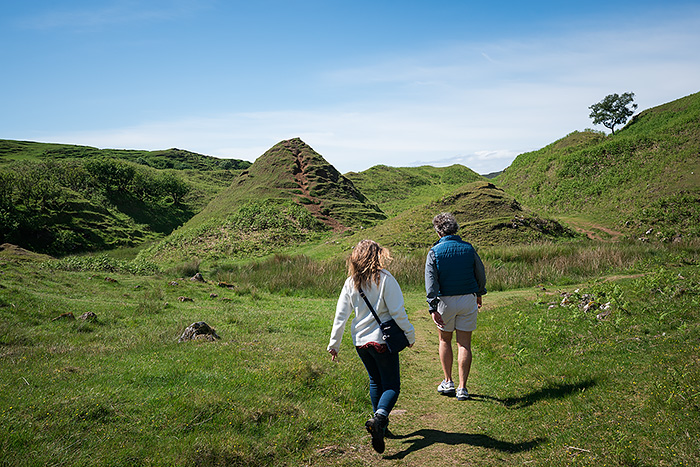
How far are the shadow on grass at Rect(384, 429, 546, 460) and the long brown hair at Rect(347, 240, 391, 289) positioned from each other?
198cm

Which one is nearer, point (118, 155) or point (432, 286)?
point (432, 286)

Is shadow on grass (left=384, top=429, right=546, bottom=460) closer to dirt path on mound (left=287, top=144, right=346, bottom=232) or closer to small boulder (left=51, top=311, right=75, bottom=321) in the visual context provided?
small boulder (left=51, top=311, right=75, bottom=321)

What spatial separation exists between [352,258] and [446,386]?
2.95 metres

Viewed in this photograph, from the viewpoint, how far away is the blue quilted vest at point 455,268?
18.4 feet

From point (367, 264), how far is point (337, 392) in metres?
2.50

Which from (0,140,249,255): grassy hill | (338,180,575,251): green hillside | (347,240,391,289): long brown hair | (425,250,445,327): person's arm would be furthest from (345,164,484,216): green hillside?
(347,240,391,289): long brown hair

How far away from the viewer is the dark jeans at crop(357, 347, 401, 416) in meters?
4.48

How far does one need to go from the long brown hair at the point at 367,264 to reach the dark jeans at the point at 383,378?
30.8 inches

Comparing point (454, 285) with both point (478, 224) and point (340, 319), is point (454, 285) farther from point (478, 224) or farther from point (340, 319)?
point (478, 224)

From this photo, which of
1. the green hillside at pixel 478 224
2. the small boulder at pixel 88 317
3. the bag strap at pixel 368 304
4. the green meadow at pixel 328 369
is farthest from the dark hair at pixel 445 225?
the green hillside at pixel 478 224

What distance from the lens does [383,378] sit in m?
4.59

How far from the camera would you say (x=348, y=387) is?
6.14 m

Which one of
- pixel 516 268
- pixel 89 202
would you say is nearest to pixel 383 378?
pixel 516 268

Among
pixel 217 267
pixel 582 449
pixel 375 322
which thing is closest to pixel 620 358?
pixel 582 449
